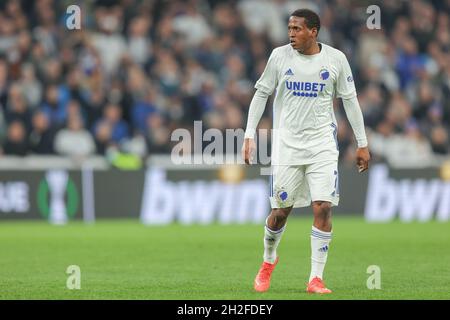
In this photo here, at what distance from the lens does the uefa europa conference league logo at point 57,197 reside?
61.5 ft

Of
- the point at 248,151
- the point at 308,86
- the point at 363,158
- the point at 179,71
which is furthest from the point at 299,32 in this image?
the point at 179,71

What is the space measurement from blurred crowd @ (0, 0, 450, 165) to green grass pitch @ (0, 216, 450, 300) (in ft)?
6.04

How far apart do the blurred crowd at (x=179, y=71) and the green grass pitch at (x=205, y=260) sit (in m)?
1.84

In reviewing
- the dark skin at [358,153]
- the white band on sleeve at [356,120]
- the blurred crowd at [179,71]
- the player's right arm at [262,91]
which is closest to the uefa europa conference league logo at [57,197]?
the blurred crowd at [179,71]

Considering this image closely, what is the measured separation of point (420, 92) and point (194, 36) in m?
4.79

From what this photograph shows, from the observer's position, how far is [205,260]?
12641 mm

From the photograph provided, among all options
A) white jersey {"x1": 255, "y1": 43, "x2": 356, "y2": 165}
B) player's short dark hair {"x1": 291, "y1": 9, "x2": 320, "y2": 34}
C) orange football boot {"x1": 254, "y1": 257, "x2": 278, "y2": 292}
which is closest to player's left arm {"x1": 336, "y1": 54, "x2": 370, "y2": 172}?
white jersey {"x1": 255, "y1": 43, "x2": 356, "y2": 165}

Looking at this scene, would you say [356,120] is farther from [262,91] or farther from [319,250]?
[319,250]

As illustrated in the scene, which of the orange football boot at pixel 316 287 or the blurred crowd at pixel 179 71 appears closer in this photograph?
the orange football boot at pixel 316 287

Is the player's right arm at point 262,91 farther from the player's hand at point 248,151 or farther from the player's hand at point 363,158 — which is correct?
the player's hand at point 363,158

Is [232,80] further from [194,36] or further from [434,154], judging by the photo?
[434,154]

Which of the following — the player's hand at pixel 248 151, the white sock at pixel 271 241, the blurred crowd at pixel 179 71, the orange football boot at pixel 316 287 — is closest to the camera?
the orange football boot at pixel 316 287

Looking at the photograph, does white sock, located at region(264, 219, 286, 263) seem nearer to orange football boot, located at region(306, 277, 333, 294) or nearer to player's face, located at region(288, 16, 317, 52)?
orange football boot, located at region(306, 277, 333, 294)
